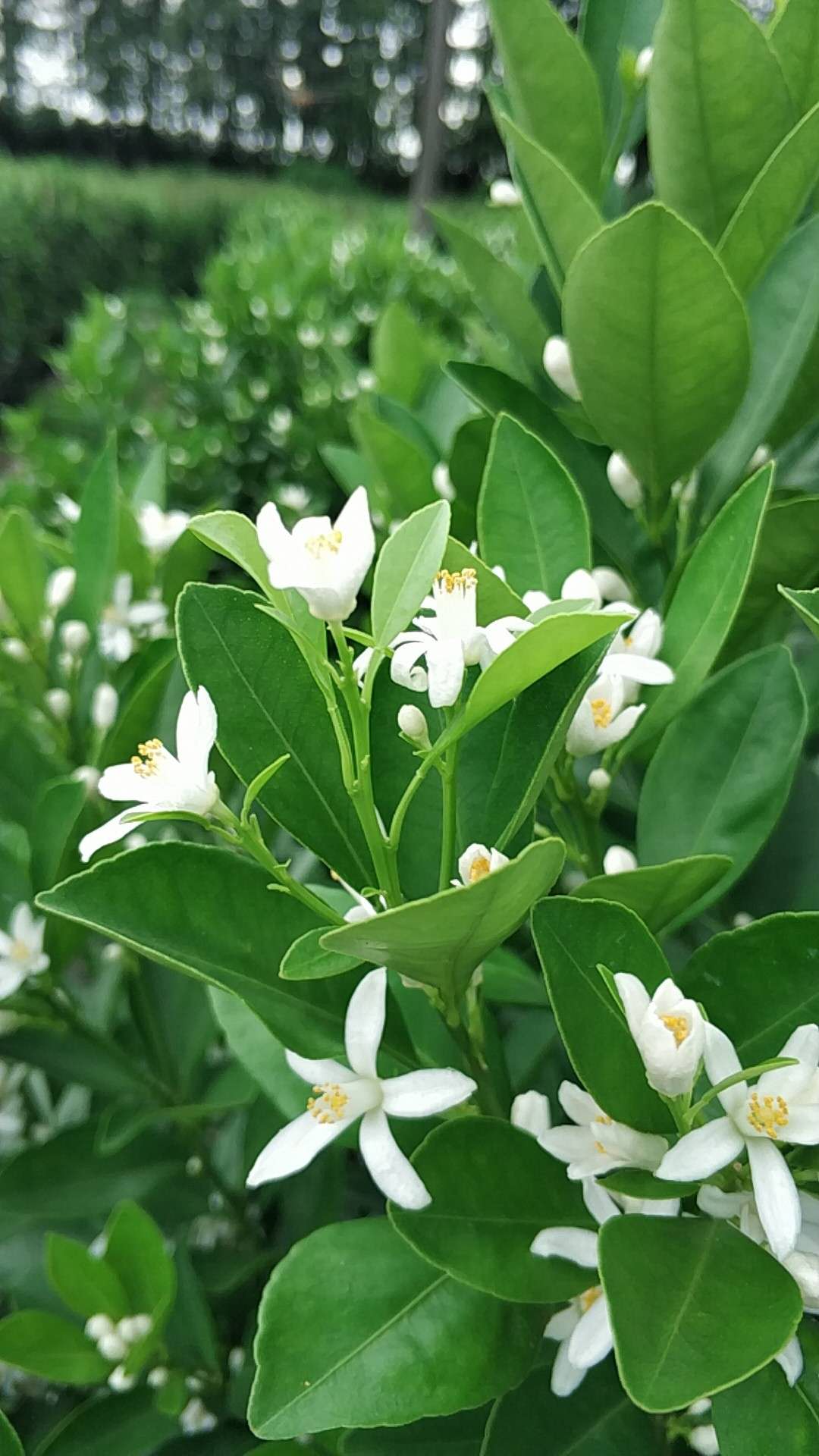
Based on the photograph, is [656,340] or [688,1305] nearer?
[688,1305]

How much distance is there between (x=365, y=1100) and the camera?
58 centimetres

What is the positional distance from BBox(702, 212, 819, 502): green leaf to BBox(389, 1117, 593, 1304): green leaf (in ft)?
1.69

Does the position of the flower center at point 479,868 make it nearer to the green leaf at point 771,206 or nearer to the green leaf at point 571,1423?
the green leaf at point 571,1423

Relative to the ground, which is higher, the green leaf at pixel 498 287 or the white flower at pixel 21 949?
the green leaf at pixel 498 287

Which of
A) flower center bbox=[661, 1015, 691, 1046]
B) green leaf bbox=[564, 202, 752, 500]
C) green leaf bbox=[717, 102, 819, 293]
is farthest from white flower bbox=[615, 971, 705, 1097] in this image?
green leaf bbox=[717, 102, 819, 293]

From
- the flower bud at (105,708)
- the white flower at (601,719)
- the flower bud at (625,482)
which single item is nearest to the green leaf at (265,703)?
the white flower at (601,719)

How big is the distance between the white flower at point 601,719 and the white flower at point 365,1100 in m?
0.18

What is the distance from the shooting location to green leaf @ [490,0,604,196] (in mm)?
759

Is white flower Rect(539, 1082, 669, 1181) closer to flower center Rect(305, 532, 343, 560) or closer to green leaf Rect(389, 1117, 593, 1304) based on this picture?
green leaf Rect(389, 1117, 593, 1304)

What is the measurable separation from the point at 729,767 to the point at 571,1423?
16.7 inches

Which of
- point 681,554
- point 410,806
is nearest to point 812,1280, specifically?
point 410,806

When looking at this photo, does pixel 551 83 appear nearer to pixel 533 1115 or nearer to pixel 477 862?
pixel 477 862

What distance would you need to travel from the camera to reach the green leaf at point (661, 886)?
547mm

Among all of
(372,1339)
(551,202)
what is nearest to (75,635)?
(551,202)
